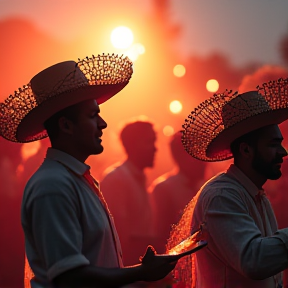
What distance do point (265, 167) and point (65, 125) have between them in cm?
116

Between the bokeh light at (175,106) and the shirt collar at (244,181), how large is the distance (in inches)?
265

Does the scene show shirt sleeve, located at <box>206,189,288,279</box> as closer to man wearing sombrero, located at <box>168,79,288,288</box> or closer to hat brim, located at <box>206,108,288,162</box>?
man wearing sombrero, located at <box>168,79,288,288</box>

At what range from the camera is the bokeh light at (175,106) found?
1066cm

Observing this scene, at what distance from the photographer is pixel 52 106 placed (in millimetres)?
3283

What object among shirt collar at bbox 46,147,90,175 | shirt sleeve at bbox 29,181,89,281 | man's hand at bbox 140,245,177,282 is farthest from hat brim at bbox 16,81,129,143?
man's hand at bbox 140,245,177,282

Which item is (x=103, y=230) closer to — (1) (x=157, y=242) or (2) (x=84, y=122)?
(2) (x=84, y=122)

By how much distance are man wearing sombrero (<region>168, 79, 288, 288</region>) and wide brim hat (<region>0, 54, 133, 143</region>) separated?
2.21ft

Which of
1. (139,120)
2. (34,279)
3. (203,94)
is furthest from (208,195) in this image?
(203,94)

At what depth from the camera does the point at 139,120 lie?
8.08m

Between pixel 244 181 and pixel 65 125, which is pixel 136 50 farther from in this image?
pixel 65 125

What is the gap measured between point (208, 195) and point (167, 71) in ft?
23.2

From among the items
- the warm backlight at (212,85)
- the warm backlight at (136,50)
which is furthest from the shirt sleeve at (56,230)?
the warm backlight at (212,85)

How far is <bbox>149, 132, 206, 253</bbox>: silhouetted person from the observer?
25.5 feet

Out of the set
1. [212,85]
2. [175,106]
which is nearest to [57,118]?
[175,106]
